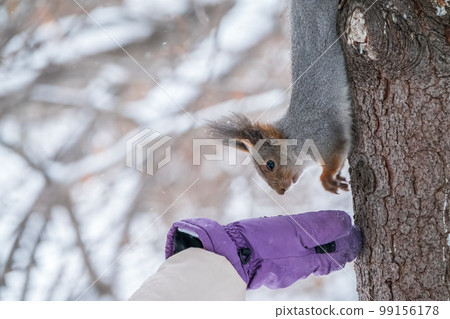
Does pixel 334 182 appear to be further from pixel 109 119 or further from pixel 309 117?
pixel 109 119

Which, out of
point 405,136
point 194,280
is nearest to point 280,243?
point 194,280

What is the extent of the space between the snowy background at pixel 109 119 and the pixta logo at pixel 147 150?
47 mm

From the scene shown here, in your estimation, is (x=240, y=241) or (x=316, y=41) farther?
(x=316, y=41)

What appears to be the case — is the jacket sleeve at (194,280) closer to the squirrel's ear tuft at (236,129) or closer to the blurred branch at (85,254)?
the squirrel's ear tuft at (236,129)

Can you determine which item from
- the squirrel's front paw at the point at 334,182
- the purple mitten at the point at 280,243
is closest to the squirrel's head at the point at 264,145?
the squirrel's front paw at the point at 334,182

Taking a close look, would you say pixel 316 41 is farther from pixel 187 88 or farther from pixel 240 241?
pixel 187 88

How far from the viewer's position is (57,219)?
3039 mm

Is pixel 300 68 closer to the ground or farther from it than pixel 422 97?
farther from it

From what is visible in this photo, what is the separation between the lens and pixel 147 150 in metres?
3.15

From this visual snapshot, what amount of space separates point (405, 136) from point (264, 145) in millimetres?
707

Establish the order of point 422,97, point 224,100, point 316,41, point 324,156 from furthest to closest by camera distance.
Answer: point 224,100, point 324,156, point 316,41, point 422,97

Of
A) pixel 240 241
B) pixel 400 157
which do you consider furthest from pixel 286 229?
pixel 400 157

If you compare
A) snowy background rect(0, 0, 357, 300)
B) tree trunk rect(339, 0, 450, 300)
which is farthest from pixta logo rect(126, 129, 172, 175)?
tree trunk rect(339, 0, 450, 300)

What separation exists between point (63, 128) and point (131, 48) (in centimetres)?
68
